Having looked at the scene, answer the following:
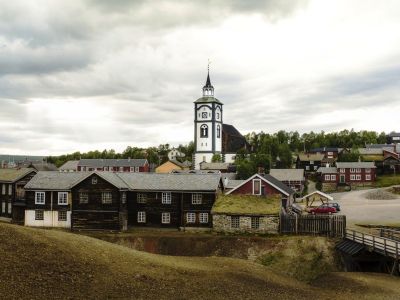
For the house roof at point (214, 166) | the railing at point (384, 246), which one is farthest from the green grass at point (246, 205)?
the house roof at point (214, 166)

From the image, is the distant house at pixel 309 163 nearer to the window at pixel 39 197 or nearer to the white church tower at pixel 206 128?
the white church tower at pixel 206 128

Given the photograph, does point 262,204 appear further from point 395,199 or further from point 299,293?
point 395,199

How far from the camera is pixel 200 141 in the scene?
446 ft

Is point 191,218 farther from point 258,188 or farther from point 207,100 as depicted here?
point 207,100

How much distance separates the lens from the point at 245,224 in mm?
45781

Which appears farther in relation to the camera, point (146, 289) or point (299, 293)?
point (299, 293)

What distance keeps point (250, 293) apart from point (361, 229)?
27.4 m

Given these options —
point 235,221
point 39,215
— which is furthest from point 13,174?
point 235,221

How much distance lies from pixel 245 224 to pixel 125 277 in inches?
890

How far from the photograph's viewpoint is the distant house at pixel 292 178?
9450 cm

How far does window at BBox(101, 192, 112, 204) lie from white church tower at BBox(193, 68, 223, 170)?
8367 cm

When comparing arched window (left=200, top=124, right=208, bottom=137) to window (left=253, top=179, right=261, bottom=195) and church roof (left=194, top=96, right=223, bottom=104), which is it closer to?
church roof (left=194, top=96, right=223, bottom=104)

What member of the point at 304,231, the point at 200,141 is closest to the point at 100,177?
the point at 304,231

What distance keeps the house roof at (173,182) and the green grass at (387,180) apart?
6315 cm
